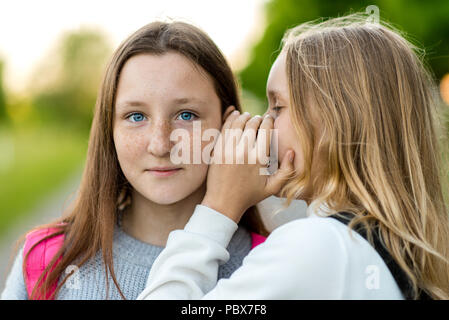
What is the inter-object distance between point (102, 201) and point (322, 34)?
4.20 ft

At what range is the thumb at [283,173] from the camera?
2.12 m

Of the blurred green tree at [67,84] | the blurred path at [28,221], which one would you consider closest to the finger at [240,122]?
the blurred path at [28,221]

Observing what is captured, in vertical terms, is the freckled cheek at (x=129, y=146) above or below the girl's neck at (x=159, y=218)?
above

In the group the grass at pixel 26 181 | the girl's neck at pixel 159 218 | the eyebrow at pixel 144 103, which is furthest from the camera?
the grass at pixel 26 181

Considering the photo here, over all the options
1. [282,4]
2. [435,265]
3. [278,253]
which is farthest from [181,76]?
[282,4]

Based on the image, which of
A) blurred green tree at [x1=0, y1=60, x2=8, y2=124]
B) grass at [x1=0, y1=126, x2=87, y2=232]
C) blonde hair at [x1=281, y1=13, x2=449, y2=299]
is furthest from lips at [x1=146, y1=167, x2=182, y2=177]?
blurred green tree at [x1=0, y1=60, x2=8, y2=124]

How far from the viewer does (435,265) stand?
1.80 m

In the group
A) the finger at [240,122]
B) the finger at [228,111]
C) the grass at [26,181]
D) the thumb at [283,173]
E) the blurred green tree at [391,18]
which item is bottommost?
the grass at [26,181]

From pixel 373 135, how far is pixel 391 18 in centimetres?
787

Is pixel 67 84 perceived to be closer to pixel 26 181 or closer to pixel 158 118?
pixel 26 181

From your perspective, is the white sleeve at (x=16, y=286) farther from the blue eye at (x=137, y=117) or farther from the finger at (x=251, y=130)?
the finger at (x=251, y=130)

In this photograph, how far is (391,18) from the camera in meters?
9.01

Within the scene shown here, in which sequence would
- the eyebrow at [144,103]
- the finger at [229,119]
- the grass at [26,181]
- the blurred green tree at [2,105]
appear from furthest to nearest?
the blurred green tree at [2,105] < the grass at [26,181] < the finger at [229,119] < the eyebrow at [144,103]

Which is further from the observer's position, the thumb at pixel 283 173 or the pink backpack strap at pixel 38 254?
the pink backpack strap at pixel 38 254
